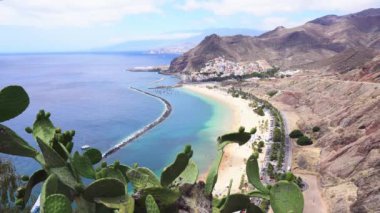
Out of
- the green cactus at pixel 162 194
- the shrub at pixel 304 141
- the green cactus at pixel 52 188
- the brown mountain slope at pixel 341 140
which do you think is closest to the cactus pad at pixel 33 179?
the green cactus at pixel 52 188

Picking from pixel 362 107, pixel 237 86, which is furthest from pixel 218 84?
pixel 362 107

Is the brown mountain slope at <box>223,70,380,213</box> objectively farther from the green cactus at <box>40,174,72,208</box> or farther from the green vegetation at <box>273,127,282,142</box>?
the green cactus at <box>40,174,72,208</box>

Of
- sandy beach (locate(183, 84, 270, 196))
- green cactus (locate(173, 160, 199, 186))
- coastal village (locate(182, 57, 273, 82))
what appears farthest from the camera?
coastal village (locate(182, 57, 273, 82))

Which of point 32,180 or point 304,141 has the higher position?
point 32,180

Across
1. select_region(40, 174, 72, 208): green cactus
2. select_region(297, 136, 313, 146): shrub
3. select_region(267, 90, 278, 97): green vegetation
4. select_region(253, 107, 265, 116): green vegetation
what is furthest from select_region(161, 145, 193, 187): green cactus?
select_region(267, 90, 278, 97): green vegetation

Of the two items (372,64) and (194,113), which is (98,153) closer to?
(194,113)

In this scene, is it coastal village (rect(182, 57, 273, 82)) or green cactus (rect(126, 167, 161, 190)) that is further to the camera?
coastal village (rect(182, 57, 273, 82))

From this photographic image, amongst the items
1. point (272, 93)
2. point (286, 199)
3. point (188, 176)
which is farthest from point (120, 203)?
point (272, 93)

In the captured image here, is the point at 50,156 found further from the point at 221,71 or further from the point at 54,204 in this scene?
the point at 221,71
